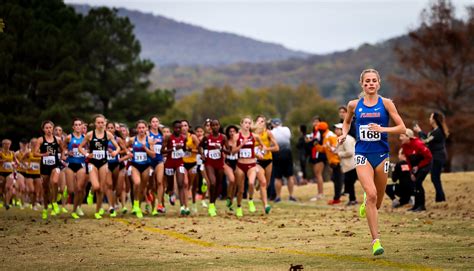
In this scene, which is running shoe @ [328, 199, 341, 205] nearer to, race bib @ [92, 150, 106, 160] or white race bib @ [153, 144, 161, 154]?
white race bib @ [153, 144, 161, 154]

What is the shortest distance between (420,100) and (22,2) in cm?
2843

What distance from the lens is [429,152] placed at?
949 inches

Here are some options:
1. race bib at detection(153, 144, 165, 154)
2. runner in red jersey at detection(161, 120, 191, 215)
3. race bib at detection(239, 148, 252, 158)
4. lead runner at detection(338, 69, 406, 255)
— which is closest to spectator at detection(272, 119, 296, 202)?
runner in red jersey at detection(161, 120, 191, 215)

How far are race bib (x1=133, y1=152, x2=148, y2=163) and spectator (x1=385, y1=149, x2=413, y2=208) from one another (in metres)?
6.82

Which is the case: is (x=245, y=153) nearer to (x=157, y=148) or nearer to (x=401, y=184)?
(x=157, y=148)

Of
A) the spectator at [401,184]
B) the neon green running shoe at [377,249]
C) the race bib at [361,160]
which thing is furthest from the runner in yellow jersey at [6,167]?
the neon green running shoe at [377,249]

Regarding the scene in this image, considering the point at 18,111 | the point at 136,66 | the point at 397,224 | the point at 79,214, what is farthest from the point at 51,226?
the point at 136,66

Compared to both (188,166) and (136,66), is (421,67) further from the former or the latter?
(188,166)

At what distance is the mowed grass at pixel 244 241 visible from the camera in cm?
1233

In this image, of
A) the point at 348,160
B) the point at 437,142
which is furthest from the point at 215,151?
the point at 437,142

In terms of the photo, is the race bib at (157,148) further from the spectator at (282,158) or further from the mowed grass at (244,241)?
the spectator at (282,158)

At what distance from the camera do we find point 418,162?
79.5 ft

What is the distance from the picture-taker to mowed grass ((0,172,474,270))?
12.3 meters

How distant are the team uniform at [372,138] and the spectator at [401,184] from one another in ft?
39.6
